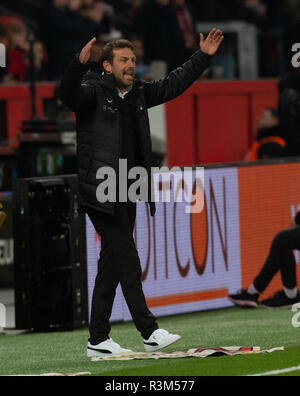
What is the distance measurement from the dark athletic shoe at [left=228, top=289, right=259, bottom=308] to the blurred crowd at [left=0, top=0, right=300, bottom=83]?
4805 mm

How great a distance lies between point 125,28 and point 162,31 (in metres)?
0.75

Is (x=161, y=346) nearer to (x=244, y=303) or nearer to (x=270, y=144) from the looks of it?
(x=244, y=303)

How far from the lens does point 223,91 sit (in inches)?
773

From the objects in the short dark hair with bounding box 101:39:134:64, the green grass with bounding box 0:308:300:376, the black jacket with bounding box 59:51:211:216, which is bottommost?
the green grass with bounding box 0:308:300:376

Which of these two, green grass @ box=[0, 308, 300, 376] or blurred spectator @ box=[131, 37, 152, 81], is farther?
blurred spectator @ box=[131, 37, 152, 81]

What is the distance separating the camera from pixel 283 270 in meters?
12.6

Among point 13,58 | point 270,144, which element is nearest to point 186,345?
point 270,144

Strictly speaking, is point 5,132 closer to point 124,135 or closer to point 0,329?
point 0,329

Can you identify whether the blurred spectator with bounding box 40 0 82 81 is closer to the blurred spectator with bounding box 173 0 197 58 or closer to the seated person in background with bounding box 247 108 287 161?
the blurred spectator with bounding box 173 0 197 58

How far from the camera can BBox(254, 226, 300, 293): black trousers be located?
1255 cm

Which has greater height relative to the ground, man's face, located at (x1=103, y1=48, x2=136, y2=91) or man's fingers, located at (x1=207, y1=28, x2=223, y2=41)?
man's fingers, located at (x1=207, y1=28, x2=223, y2=41)

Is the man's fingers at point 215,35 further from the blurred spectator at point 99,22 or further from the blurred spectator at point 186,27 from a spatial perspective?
the blurred spectator at point 186,27

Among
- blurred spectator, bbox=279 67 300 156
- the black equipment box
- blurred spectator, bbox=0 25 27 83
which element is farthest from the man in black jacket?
blurred spectator, bbox=0 25 27 83
